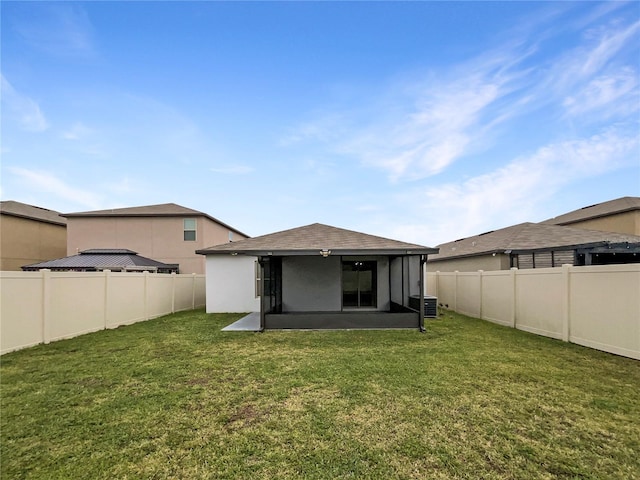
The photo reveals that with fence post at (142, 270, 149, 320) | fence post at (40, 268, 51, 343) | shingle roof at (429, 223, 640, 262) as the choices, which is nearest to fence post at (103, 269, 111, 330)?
fence post at (142, 270, 149, 320)

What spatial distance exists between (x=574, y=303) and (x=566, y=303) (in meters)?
0.18

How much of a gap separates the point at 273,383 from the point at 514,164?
584 inches

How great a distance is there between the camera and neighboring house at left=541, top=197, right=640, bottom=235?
2027cm

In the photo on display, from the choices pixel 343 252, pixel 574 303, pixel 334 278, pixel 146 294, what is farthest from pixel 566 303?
pixel 146 294

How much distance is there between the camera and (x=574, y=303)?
7078mm

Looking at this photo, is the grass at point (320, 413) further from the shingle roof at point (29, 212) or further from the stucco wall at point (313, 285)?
the shingle roof at point (29, 212)

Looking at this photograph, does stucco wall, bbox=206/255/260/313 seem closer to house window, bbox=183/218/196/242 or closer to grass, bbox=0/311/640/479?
grass, bbox=0/311/640/479

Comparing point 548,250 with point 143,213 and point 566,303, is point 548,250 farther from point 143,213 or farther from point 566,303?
point 143,213

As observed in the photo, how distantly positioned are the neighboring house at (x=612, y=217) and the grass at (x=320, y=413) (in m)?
20.6

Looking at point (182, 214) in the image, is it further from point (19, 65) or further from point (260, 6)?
point (260, 6)

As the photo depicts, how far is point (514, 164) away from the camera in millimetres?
14430

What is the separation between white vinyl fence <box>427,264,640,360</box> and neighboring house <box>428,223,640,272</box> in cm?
371

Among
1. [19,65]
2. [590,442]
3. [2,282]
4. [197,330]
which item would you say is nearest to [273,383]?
[590,442]

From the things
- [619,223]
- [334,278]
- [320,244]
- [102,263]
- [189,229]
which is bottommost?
[334,278]
